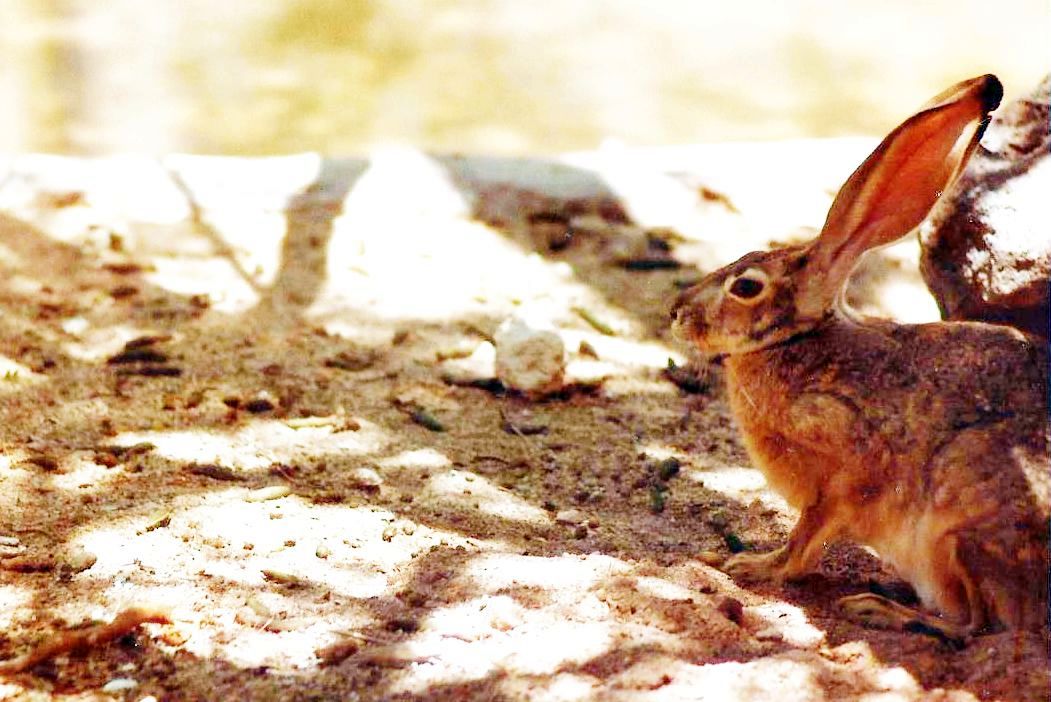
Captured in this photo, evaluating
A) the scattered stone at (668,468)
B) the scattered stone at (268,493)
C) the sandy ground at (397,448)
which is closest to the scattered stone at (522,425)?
the sandy ground at (397,448)

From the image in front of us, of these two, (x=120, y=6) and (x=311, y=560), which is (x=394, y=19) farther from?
(x=311, y=560)

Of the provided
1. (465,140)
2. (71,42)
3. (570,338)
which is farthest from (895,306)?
(71,42)

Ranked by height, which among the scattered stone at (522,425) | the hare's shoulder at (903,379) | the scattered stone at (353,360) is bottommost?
the scattered stone at (522,425)

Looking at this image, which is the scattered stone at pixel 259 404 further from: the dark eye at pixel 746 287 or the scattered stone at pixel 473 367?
the dark eye at pixel 746 287

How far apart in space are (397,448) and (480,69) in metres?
7.01

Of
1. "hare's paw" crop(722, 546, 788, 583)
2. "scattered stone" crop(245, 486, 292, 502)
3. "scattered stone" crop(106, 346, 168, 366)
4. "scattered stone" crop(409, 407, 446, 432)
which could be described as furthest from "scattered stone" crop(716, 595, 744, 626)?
"scattered stone" crop(106, 346, 168, 366)

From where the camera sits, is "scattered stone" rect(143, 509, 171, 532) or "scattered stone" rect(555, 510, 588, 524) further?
"scattered stone" rect(555, 510, 588, 524)

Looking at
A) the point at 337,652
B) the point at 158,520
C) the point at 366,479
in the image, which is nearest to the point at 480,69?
the point at 366,479

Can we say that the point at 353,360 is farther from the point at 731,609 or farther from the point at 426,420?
the point at 731,609

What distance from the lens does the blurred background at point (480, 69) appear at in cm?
970

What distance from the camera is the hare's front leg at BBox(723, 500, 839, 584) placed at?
11.8 ft

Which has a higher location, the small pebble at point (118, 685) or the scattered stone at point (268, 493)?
the scattered stone at point (268, 493)

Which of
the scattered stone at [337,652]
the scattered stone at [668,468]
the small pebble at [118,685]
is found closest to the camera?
the small pebble at [118,685]

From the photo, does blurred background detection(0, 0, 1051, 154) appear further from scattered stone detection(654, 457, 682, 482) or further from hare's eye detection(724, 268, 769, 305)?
A: hare's eye detection(724, 268, 769, 305)
